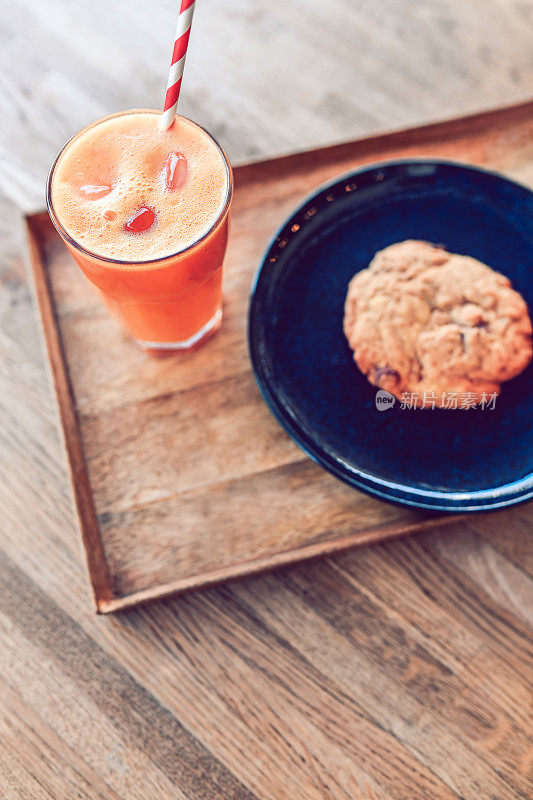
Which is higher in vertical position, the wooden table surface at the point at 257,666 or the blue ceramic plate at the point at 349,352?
the blue ceramic plate at the point at 349,352

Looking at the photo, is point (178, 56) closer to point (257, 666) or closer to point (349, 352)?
point (349, 352)

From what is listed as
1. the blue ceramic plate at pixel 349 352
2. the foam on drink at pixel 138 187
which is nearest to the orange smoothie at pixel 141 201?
the foam on drink at pixel 138 187

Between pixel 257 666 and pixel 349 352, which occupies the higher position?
pixel 349 352

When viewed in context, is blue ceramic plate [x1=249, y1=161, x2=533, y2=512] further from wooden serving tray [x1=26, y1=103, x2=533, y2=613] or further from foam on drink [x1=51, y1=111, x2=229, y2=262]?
foam on drink [x1=51, y1=111, x2=229, y2=262]

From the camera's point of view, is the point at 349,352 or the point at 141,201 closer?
the point at 141,201

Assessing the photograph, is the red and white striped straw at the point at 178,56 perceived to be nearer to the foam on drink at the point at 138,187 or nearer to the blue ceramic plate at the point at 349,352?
the foam on drink at the point at 138,187

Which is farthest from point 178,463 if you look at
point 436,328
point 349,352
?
point 436,328

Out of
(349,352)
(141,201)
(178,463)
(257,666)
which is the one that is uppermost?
(141,201)
